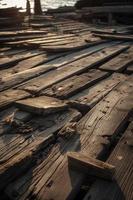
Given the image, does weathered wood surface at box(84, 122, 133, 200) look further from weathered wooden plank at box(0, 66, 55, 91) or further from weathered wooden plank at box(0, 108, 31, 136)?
weathered wooden plank at box(0, 66, 55, 91)

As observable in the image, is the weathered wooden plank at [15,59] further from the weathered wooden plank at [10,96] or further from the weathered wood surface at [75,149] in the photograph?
the weathered wood surface at [75,149]

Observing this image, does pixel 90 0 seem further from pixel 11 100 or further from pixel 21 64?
pixel 11 100

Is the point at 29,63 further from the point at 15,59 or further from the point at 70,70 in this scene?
the point at 70,70

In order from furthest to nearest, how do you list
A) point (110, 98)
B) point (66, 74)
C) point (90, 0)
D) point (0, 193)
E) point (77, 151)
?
1. point (90, 0)
2. point (66, 74)
3. point (110, 98)
4. point (77, 151)
5. point (0, 193)

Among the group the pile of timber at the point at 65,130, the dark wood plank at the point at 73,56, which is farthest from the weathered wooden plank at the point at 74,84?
the dark wood plank at the point at 73,56

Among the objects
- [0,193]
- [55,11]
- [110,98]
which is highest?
[55,11]

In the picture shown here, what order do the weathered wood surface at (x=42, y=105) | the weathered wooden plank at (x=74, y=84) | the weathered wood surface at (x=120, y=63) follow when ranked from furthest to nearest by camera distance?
1. the weathered wood surface at (x=120, y=63)
2. the weathered wooden plank at (x=74, y=84)
3. the weathered wood surface at (x=42, y=105)

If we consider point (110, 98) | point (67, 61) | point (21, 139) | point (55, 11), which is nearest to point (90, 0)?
point (55, 11)
